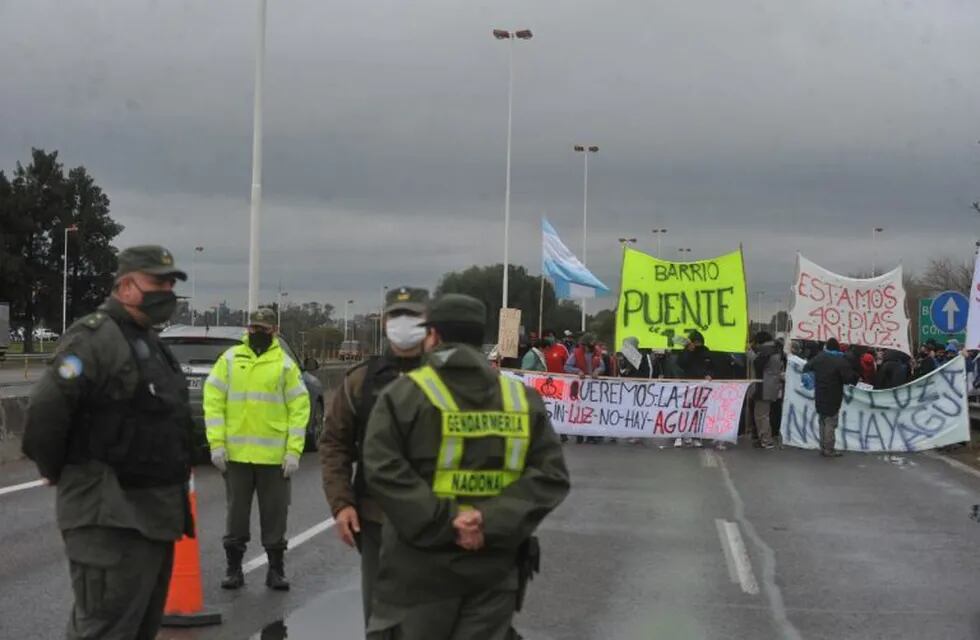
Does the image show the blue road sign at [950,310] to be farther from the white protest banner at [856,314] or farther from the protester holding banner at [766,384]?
the protester holding banner at [766,384]

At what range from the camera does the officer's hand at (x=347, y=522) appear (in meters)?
4.99

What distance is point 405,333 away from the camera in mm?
5312

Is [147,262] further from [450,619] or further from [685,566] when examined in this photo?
[685,566]

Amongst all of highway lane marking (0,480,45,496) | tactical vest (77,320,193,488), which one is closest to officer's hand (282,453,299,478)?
tactical vest (77,320,193,488)

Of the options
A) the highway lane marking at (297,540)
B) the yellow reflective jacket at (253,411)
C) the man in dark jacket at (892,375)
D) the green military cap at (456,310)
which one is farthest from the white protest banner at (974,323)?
the green military cap at (456,310)

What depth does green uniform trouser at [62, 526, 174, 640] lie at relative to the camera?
4.56 m

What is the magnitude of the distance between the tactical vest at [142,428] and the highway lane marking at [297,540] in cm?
411

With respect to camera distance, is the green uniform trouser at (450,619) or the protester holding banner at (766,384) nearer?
the green uniform trouser at (450,619)

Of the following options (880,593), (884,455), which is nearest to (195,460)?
(880,593)

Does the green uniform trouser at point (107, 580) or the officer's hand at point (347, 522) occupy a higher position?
the officer's hand at point (347, 522)

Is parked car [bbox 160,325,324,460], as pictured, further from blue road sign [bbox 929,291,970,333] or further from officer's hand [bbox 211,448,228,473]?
blue road sign [bbox 929,291,970,333]

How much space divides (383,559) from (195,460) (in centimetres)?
123

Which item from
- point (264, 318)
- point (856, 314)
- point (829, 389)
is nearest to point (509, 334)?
point (856, 314)

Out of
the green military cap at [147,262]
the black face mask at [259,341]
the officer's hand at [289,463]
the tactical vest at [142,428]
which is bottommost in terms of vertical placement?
the officer's hand at [289,463]
